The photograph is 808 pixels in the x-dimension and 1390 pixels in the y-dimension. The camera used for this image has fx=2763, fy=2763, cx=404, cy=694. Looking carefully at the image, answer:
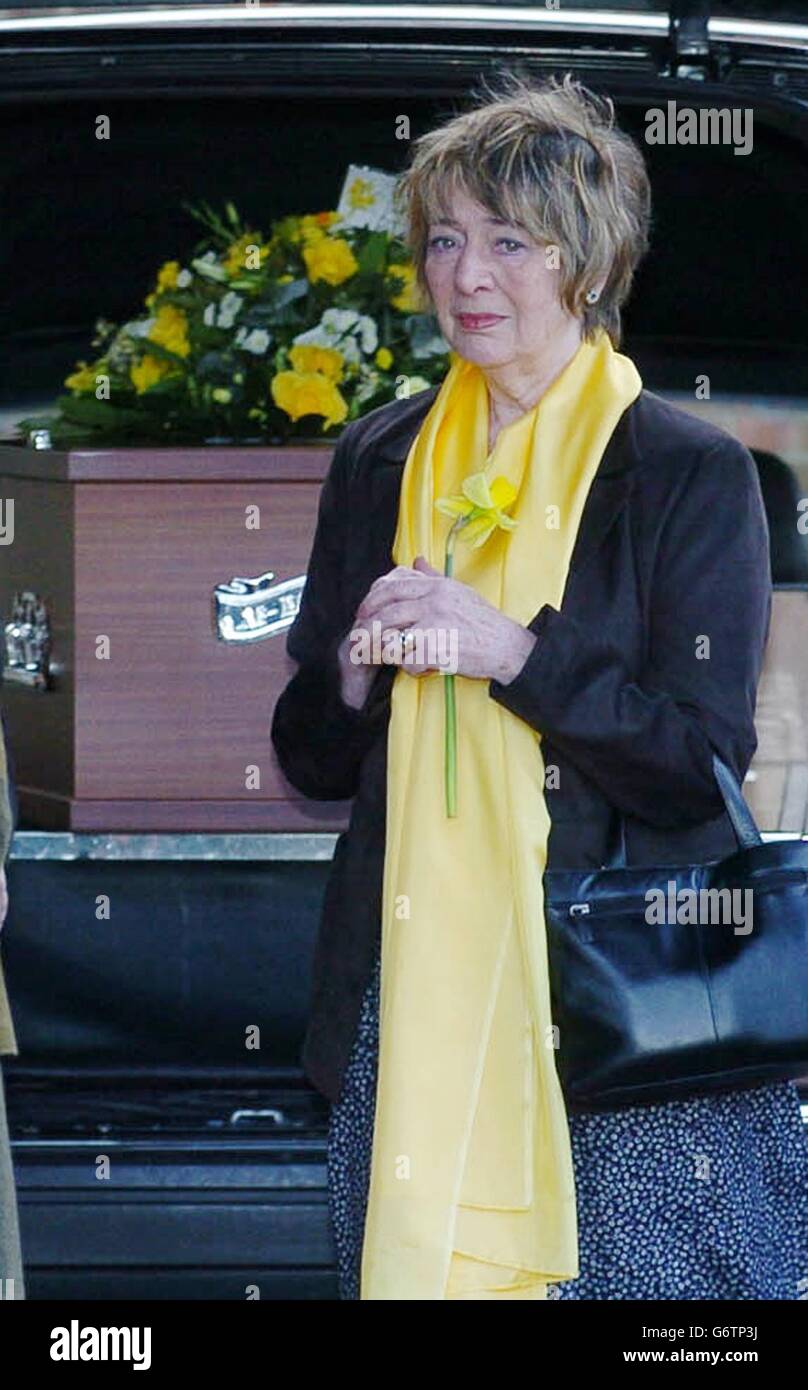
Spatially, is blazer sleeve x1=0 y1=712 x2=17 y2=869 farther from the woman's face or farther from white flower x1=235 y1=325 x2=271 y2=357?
white flower x1=235 y1=325 x2=271 y2=357

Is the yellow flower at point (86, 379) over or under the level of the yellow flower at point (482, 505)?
over

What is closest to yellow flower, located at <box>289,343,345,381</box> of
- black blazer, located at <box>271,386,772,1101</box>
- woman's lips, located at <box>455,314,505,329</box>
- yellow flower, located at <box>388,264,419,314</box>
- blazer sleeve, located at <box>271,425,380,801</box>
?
yellow flower, located at <box>388,264,419,314</box>

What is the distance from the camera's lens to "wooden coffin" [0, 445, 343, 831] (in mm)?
3408

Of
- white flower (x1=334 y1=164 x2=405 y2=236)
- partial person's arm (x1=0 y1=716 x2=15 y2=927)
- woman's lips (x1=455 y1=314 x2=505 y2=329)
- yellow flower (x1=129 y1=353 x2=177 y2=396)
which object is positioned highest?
white flower (x1=334 y1=164 x2=405 y2=236)

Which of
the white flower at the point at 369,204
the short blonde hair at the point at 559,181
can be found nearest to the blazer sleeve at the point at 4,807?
the short blonde hair at the point at 559,181

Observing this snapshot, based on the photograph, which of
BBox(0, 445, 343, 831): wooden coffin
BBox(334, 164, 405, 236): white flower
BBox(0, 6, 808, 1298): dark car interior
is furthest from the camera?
BBox(334, 164, 405, 236): white flower

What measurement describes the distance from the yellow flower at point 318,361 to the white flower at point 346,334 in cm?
3

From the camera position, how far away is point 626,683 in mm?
2510

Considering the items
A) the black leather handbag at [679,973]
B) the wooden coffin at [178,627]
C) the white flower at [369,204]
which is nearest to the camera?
the black leather handbag at [679,973]

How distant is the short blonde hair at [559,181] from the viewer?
2545mm

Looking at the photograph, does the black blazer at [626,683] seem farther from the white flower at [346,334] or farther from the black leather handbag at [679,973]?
the white flower at [346,334]

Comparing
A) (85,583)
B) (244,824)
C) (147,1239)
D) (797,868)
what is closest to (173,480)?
(85,583)

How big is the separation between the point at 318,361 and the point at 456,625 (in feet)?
3.91

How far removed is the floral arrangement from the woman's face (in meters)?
0.98
